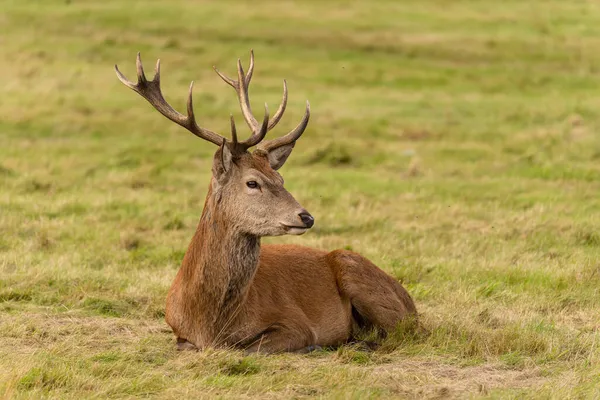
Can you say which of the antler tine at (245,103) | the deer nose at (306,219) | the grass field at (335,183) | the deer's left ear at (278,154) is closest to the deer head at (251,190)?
the deer nose at (306,219)

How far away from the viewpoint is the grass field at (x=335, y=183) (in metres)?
7.41

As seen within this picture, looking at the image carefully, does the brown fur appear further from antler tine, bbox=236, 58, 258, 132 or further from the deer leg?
antler tine, bbox=236, 58, 258, 132

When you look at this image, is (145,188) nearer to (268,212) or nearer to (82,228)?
(82,228)

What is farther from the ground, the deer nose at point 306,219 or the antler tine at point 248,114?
the antler tine at point 248,114

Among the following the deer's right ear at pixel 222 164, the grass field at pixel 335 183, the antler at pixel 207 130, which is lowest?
the grass field at pixel 335 183

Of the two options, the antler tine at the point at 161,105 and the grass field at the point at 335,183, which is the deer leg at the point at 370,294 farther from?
the antler tine at the point at 161,105

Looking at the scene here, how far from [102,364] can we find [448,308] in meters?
3.31

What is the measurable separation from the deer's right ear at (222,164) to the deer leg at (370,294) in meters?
1.35

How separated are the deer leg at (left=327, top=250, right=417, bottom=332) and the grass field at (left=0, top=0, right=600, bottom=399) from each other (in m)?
0.25

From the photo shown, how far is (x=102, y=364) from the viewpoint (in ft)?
23.5

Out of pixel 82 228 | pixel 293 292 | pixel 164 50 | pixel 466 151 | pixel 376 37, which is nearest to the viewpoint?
pixel 293 292

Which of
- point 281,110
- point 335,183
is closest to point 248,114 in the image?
point 281,110

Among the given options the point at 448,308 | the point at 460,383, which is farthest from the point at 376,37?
the point at 460,383

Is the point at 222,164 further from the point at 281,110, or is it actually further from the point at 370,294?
the point at 370,294
